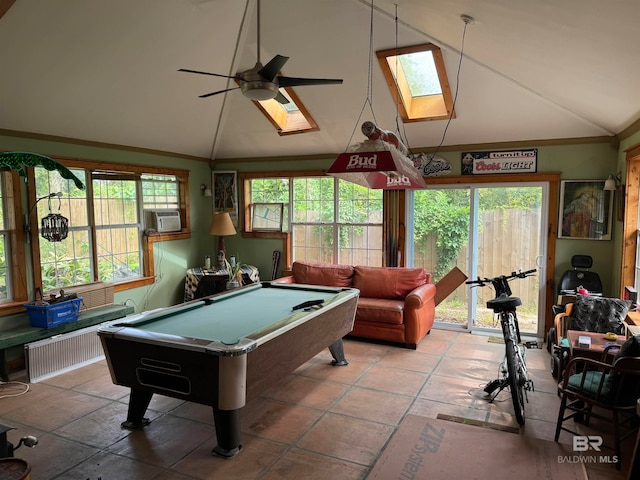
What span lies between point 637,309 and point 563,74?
230cm

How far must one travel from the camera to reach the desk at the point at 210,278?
657 cm

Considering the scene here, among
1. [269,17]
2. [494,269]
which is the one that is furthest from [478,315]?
[269,17]

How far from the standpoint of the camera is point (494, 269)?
234 inches

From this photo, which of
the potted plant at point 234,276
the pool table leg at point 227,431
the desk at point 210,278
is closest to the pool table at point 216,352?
the pool table leg at point 227,431

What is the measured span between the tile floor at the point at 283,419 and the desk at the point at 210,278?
204 cm

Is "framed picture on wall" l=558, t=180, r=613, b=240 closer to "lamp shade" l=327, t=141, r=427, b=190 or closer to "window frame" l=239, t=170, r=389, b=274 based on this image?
"window frame" l=239, t=170, r=389, b=274

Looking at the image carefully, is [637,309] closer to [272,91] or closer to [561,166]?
[561,166]

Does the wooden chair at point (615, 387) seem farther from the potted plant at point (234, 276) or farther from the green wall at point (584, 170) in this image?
the potted plant at point (234, 276)

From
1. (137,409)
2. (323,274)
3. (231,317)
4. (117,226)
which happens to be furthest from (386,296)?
(117,226)

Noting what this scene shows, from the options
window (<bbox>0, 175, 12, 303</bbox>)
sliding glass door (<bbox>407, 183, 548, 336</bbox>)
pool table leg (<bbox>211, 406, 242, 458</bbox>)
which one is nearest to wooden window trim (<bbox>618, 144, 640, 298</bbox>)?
sliding glass door (<bbox>407, 183, 548, 336</bbox>)

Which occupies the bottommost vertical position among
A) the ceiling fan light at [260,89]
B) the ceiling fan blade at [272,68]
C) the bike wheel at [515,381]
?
the bike wheel at [515,381]

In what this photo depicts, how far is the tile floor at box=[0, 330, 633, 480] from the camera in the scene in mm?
2926

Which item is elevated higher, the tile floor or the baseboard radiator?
the baseboard radiator

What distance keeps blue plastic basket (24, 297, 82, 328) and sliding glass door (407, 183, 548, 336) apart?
169 inches
